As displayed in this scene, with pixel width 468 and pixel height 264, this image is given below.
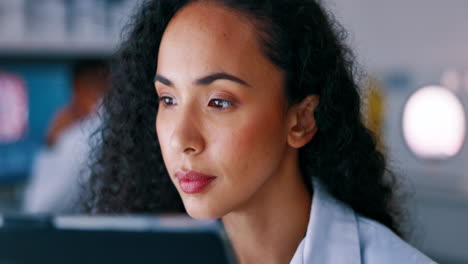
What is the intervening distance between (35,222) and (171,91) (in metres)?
0.44

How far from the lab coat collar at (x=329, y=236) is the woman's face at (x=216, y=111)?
0.11 metres

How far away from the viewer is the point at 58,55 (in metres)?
2.81

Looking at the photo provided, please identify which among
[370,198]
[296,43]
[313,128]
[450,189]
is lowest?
[450,189]

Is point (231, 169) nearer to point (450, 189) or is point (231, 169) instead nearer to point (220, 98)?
point (220, 98)

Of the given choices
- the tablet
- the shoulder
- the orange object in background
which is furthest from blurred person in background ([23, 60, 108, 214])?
the tablet

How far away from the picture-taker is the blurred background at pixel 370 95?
2473mm

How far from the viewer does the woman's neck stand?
99 centimetres

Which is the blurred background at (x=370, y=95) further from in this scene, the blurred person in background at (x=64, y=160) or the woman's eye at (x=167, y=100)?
the woman's eye at (x=167, y=100)

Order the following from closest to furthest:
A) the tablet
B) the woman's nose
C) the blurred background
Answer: the tablet → the woman's nose → the blurred background

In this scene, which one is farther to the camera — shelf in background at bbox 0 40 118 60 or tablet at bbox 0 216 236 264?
shelf in background at bbox 0 40 118 60

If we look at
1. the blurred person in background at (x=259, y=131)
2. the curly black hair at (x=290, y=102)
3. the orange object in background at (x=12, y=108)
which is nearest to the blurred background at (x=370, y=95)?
the orange object in background at (x=12, y=108)

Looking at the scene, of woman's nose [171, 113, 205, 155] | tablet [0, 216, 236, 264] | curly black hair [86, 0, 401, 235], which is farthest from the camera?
curly black hair [86, 0, 401, 235]

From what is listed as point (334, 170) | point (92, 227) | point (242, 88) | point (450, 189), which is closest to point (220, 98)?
point (242, 88)

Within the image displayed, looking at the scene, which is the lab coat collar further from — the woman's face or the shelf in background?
the shelf in background
